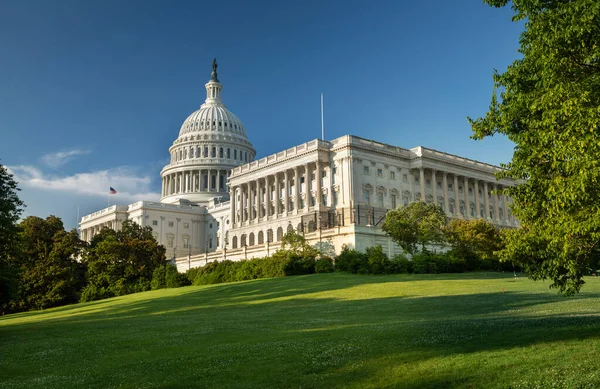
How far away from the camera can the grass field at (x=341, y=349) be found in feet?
51.0

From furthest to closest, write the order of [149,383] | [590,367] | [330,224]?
[330,224] → [149,383] → [590,367]

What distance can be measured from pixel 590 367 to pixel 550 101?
25.3 feet

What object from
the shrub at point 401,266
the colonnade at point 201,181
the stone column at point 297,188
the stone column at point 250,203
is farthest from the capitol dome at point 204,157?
the shrub at point 401,266

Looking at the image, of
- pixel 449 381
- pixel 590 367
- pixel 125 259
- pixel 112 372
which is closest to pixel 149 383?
pixel 112 372

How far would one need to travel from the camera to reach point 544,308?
2806cm

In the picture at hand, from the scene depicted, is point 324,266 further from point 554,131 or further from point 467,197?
point 467,197

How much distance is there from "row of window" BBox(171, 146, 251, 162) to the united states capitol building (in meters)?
17.5

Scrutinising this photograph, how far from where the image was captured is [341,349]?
19.3m

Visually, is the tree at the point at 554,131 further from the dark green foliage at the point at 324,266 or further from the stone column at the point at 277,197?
the stone column at the point at 277,197

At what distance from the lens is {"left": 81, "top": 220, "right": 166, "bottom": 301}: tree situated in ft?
268

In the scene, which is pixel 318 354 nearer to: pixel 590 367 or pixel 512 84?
pixel 590 367

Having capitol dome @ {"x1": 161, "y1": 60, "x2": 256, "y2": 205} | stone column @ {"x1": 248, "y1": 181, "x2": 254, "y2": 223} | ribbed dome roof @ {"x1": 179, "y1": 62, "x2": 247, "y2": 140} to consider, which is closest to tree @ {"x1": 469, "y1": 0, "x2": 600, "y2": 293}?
stone column @ {"x1": 248, "y1": 181, "x2": 254, "y2": 223}

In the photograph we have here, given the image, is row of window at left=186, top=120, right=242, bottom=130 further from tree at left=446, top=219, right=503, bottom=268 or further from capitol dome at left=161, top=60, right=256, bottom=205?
tree at left=446, top=219, right=503, bottom=268

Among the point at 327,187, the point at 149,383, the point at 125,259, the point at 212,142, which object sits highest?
the point at 212,142
